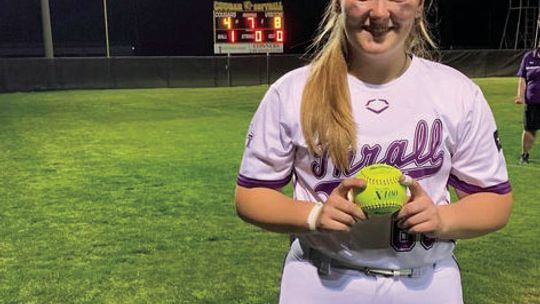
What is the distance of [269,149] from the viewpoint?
4.83 ft

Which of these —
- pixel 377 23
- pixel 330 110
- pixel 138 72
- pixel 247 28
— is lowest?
pixel 138 72

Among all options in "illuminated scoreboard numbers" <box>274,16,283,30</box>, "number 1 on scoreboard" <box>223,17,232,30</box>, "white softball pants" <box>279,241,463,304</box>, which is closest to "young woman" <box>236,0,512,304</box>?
"white softball pants" <box>279,241,463,304</box>

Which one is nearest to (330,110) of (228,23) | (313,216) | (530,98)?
(313,216)

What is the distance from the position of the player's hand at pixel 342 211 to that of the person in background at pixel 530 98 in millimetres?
7398

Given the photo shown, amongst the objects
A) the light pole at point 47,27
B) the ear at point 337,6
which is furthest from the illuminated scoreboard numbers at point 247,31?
the ear at point 337,6

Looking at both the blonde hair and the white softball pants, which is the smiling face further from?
the white softball pants

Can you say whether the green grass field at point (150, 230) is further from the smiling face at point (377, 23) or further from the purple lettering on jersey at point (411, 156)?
the smiling face at point (377, 23)

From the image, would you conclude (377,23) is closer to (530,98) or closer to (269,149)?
(269,149)

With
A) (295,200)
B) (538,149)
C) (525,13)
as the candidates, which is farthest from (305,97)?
(525,13)

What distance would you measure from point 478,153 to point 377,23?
1.28 ft

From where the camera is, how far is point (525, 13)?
30047 mm

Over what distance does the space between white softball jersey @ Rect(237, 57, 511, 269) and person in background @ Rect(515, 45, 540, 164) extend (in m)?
7.11

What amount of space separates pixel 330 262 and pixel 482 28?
36.7 metres

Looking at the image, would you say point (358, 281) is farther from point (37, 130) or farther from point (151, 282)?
point (37, 130)
